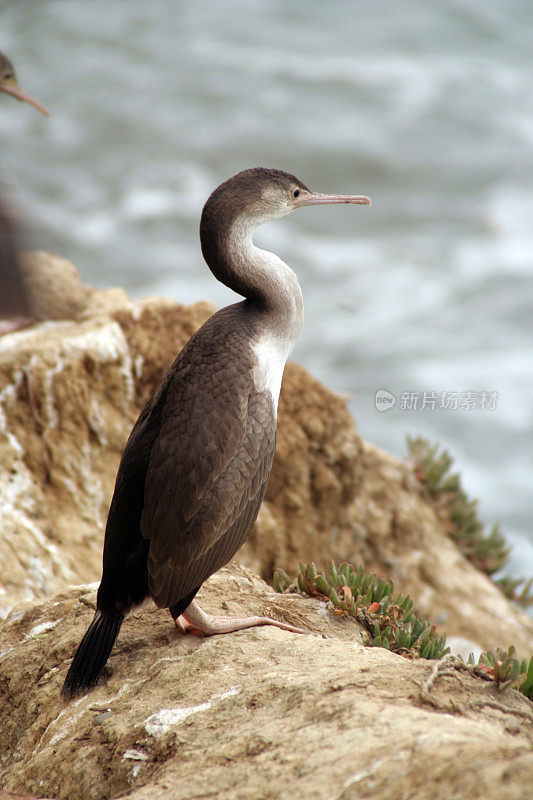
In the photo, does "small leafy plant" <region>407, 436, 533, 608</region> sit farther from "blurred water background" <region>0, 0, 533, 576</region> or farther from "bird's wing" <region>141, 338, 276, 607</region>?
"bird's wing" <region>141, 338, 276, 607</region>

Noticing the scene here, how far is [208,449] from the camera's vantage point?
348 centimetres

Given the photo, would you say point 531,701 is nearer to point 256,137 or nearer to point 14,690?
point 14,690

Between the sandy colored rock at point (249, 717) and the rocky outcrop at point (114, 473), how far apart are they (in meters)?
1.00

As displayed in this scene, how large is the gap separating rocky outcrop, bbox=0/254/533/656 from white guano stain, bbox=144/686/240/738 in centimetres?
173

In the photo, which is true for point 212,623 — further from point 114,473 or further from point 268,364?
point 114,473

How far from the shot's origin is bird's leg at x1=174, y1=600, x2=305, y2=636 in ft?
11.8

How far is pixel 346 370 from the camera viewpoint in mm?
11969

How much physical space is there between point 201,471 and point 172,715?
0.96 m

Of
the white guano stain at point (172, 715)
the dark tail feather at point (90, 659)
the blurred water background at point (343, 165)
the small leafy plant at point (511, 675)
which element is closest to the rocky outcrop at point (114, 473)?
the dark tail feather at point (90, 659)

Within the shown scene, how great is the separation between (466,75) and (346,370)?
9231 mm

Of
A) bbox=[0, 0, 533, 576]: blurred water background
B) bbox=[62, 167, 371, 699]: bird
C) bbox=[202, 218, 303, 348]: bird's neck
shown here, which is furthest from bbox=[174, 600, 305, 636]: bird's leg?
bbox=[0, 0, 533, 576]: blurred water background

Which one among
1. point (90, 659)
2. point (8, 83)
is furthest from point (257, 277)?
point (8, 83)

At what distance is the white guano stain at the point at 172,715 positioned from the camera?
2.98 m

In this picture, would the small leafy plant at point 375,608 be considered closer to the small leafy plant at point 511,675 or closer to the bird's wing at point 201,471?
the small leafy plant at point 511,675
